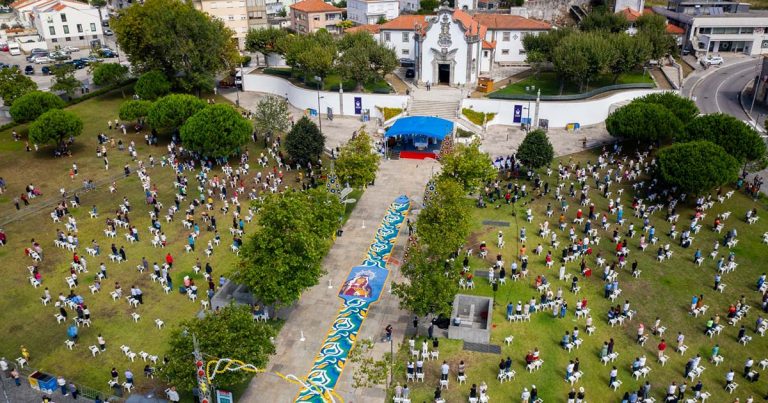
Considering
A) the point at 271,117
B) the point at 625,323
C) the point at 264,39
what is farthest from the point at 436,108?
the point at 625,323

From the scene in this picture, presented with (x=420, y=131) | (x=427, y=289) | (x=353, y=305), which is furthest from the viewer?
(x=420, y=131)

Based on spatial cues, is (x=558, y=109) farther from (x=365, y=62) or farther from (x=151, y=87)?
(x=151, y=87)

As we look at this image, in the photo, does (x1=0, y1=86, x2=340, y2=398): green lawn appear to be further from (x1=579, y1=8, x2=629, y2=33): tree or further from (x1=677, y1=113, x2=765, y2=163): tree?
(x1=579, y1=8, x2=629, y2=33): tree

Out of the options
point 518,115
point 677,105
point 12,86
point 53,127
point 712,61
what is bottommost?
point 518,115

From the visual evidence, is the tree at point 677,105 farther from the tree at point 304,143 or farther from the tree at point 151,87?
the tree at point 151,87

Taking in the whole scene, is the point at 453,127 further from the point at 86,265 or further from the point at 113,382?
the point at 113,382

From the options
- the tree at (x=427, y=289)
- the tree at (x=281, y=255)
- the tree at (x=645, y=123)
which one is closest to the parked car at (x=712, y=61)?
the tree at (x=645, y=123)

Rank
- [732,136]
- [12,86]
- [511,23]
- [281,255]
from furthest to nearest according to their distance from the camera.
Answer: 1. [511,23]
2. [12,86]
3. [732,136]
4. [281,255]
